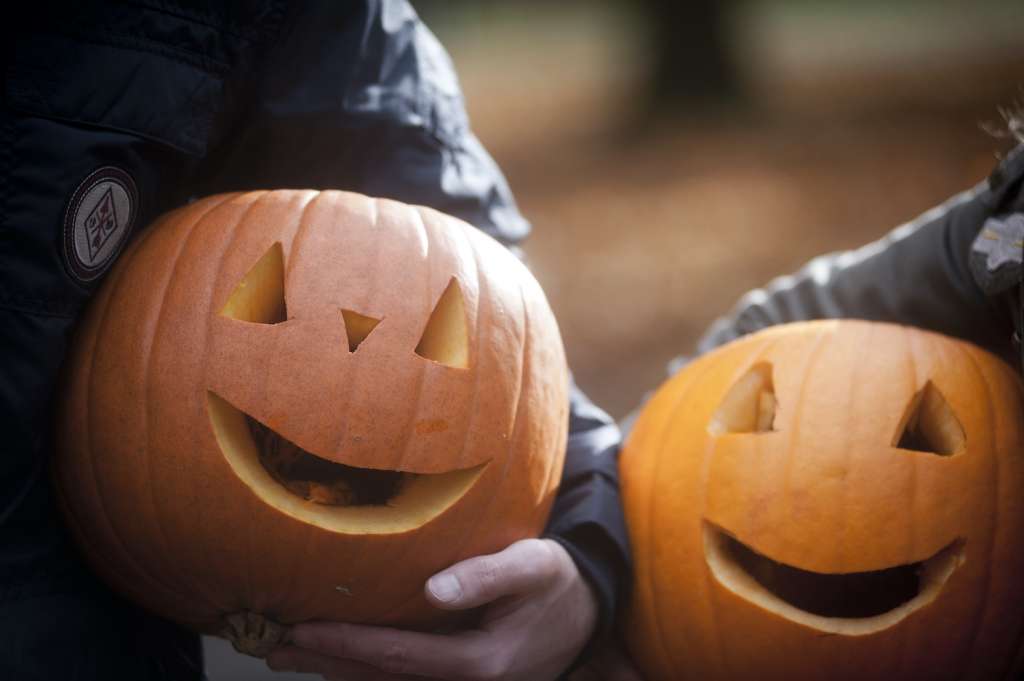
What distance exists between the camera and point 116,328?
129 centimetres

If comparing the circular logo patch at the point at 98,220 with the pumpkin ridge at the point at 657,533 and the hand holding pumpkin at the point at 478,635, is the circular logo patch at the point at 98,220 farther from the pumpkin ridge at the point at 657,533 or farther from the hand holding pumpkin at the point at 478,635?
the pumpkin ridge at the point at 657,533

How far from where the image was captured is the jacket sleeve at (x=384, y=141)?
152 cm

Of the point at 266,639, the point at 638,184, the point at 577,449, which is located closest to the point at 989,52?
the point at 638,184

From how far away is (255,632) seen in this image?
4.34ft

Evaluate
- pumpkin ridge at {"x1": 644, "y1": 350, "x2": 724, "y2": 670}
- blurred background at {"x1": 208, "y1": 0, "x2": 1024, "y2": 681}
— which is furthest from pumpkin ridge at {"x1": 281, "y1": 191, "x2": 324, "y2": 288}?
blurred background at {"x1": 208, "y1": 0, "x2": 1024, "y2": 681}

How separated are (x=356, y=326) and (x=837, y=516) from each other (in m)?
0.74

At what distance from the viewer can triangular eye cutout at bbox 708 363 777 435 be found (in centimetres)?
157

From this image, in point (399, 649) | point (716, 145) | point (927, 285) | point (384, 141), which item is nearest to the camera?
point (399, 649)

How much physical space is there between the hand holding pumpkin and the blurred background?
3.01 meters

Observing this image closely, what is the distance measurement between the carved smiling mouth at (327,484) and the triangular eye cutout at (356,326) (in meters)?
0.16

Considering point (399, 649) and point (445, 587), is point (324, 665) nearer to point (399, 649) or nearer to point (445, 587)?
point (399, 649)

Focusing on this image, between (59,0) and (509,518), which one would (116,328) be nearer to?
(59,0)

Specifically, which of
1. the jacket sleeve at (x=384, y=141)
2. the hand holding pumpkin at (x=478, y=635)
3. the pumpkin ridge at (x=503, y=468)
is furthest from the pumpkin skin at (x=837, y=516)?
the pumpkin ridge at (x=503, y=468)

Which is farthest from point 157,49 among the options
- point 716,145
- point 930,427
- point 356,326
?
point 716,145
